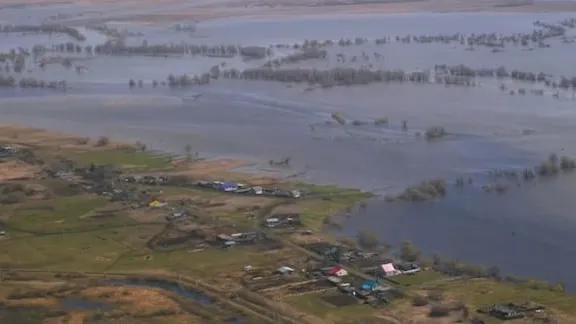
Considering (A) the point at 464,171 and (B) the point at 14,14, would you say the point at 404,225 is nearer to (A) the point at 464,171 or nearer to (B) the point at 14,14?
(A) the point at 464,171

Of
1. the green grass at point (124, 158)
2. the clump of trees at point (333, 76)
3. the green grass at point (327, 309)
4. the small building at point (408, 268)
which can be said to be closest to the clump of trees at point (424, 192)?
the small building at point (408, 268)

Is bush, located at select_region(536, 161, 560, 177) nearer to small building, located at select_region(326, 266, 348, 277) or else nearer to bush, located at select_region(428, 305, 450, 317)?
small building, located at select_region(326, 266, 348, 277)

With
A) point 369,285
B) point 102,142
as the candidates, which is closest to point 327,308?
point 369,285

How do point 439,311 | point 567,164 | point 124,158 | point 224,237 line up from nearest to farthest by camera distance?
point 439,311
point 224,237
point 567,164
point 124,158

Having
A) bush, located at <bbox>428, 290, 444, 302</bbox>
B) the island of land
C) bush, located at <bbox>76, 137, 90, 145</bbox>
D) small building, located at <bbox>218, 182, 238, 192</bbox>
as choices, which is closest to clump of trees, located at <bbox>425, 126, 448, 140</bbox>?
the island of land

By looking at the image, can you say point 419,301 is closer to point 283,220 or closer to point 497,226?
point 497,226

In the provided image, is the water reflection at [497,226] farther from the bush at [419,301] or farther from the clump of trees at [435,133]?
the clump of trees at [435,133]

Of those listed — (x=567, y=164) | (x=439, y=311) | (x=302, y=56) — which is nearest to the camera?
(x=439, y=311)
